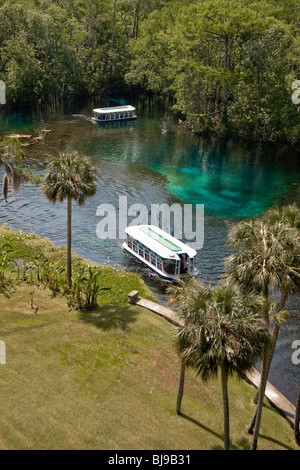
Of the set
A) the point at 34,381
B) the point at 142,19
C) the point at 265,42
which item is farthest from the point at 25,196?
the point at 142,19

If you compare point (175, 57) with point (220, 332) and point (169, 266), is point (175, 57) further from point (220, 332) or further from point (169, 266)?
point (220, 332)

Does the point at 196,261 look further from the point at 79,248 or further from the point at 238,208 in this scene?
the point at 238,208

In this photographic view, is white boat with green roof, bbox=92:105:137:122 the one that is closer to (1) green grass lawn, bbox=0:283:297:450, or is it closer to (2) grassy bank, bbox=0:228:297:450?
(2) grassy bank, bbox=0:228:297:450

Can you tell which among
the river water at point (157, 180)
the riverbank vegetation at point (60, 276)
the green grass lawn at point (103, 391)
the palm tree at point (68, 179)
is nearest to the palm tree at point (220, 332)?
the green grass lawn at point (103, 391)

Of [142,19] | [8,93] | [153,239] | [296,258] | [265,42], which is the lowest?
[153,239]

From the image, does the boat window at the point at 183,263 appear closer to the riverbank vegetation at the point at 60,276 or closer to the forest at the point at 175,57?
the riverbank vegetation at the point at 60,276

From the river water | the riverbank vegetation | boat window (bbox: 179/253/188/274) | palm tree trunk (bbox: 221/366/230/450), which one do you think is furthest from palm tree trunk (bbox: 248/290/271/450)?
boat window (bbox: 179/253/188/274)
